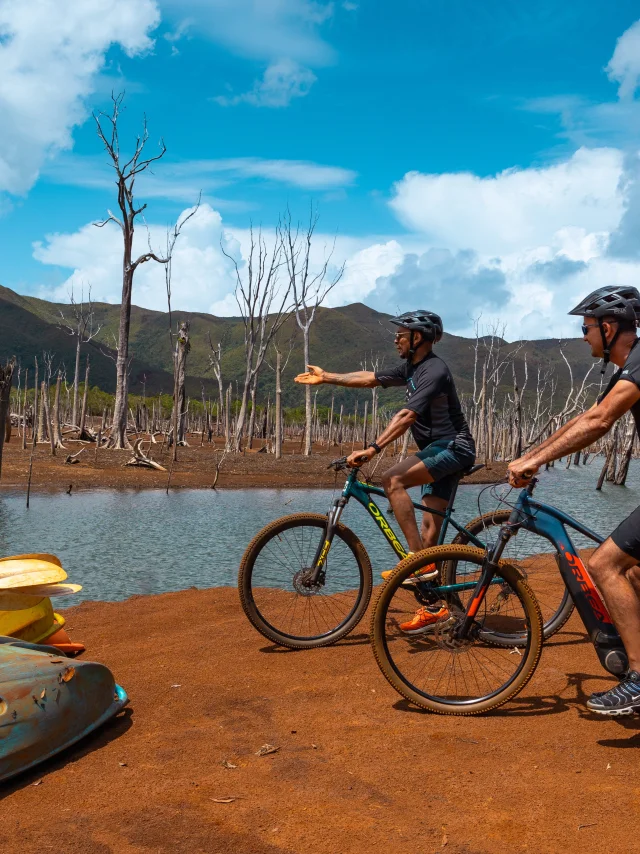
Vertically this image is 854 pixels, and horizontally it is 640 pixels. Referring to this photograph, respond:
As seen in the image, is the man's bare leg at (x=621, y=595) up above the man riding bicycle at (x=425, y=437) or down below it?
below

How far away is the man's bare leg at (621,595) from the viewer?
372 cm

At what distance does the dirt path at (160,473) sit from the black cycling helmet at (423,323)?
53.3 ft

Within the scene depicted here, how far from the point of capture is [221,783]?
3.45 m

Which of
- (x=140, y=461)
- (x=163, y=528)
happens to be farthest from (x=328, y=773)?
(x=140, y=461)

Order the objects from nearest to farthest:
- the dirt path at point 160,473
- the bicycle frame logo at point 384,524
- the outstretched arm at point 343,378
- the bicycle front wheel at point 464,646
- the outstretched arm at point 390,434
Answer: the bicycle front wheel at point 464,646, the outstretched arm at point 390,434, the bicycle frame logo at point 384,524, the outstretched arm at point 343,378, the dirt path at point 160,473

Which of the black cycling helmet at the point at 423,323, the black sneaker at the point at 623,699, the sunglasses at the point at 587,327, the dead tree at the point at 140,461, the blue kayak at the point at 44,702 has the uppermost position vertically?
the black cycling helmet at the point at 423,323

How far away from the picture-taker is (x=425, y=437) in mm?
5527

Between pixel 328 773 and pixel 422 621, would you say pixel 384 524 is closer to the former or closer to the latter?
pixel 422 621

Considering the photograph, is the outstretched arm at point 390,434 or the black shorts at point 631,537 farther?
the outstretched arm at point 390,434

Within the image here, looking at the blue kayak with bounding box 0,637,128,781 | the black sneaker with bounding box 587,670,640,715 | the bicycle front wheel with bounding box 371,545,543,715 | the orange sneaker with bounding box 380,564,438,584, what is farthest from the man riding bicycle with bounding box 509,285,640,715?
the blue kayak with bounding box 0,637,128,781

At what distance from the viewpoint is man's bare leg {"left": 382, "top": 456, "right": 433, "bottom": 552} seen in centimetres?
528

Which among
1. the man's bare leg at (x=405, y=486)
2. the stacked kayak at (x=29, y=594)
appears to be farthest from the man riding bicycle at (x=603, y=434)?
the stacked kayak at (x=29, y=594)

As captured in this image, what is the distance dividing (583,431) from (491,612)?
48.2 inches

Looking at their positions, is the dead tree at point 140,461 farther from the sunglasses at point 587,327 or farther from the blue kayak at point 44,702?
the sunglasses at point 587,327
